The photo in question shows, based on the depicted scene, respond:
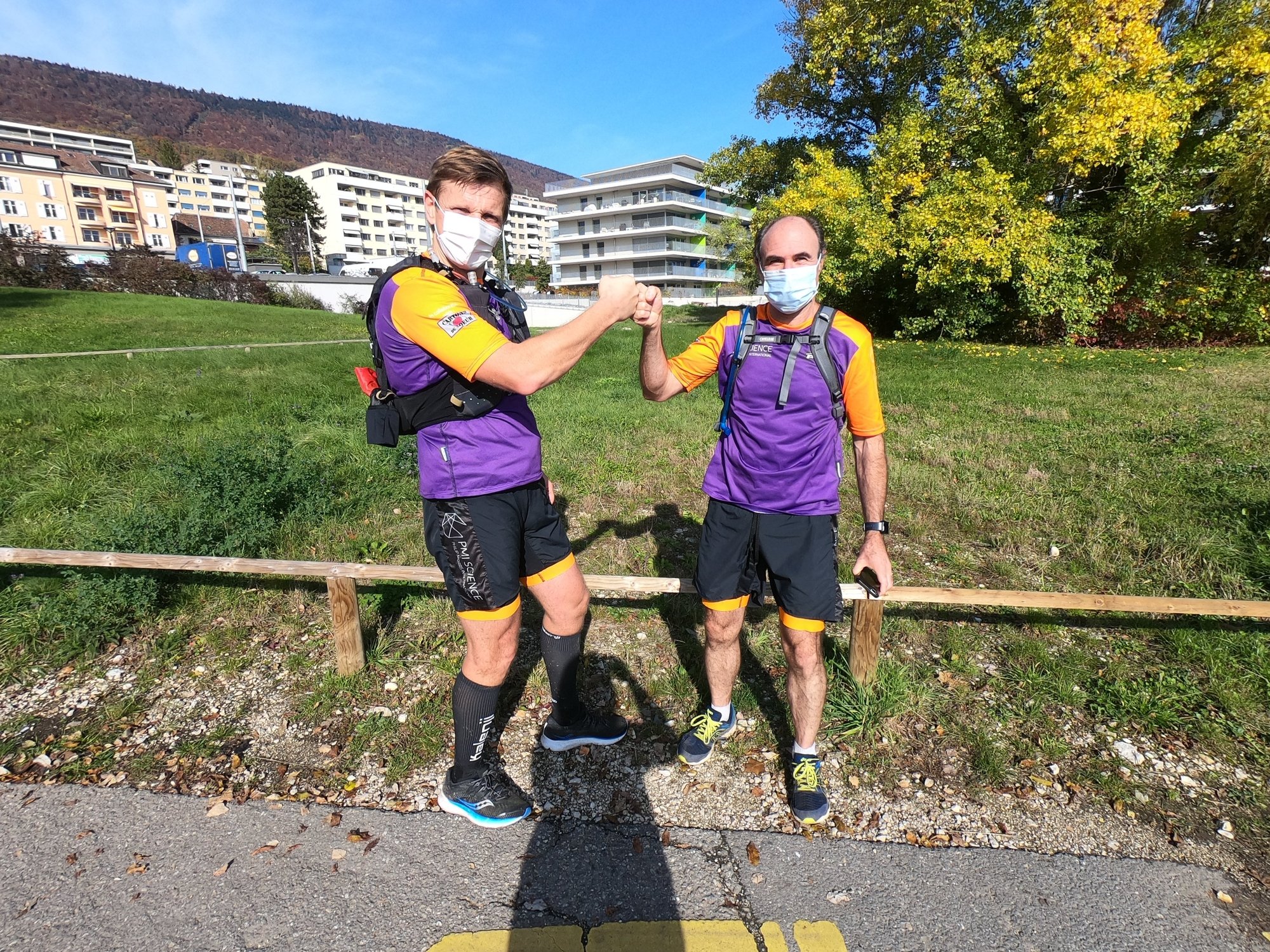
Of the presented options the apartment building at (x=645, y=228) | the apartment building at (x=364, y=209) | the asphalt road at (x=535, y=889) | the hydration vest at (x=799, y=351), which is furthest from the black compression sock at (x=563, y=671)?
the apartment building at (x=364, y=209)

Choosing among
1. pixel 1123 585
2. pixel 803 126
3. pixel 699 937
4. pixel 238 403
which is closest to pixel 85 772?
pixel 699 937

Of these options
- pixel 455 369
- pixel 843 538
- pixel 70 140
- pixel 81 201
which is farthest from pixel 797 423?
pixel 70 140

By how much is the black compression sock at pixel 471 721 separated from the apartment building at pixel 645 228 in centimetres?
6598

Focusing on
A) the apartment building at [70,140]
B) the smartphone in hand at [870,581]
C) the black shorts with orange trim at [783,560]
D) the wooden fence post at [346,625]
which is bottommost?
the wooden fence post at [346,625]

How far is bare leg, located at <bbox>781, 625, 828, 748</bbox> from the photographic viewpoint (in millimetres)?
2674

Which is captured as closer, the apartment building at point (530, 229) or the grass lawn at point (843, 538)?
the grass lawn at point (843, 538)

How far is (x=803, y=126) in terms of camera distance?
71.5 ft

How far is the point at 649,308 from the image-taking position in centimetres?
236

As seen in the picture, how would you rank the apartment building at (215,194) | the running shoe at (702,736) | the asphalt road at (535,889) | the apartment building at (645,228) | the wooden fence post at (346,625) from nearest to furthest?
the asphalt road at (535,889), the running shoe at (702,736), the wooden fence post at (346,625), the apartment building at (645,228), the apartment building at (215,194)

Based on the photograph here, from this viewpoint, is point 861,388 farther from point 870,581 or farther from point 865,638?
point 865,638

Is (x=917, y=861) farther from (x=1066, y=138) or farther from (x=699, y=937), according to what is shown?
(x=1066, y=138)

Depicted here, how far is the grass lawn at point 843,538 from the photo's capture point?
3.32 meters

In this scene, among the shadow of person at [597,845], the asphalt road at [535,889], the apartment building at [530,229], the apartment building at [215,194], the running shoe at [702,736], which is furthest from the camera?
the apartment building at [530,229]

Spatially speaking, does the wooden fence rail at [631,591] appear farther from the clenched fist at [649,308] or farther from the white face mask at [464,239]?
the white face mask at [464,239]
